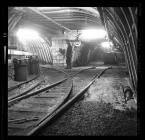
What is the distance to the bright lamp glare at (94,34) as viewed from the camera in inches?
614

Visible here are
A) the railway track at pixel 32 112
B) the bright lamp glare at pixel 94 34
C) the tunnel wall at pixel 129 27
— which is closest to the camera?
the tunnel wall at pixel 129 27

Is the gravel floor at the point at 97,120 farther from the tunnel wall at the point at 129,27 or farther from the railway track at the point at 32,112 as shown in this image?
the tunnel wall at the point at 129,27

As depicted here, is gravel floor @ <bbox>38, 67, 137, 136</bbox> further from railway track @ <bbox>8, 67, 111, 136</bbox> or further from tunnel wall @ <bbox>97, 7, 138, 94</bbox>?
tunnel wall @ <bbox>97, 7, 138, 94</bbox>

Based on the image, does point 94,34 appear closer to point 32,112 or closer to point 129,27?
point 129,27

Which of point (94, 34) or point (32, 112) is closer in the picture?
point (32, 112)

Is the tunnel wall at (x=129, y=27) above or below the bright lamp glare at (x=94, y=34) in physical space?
below

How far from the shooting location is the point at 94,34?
15.7 m

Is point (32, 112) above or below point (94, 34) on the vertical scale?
below

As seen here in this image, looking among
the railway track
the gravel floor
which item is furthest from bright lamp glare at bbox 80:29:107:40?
the gravel floor

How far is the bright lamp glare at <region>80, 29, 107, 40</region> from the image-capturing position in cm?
1559

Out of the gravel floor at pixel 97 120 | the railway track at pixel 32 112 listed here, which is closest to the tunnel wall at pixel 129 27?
the gravel floor at pixel 97 120

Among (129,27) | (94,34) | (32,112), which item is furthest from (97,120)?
(94,34)
